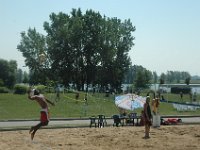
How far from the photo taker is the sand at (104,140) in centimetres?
1564

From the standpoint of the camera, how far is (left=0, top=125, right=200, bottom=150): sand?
51.3 ft

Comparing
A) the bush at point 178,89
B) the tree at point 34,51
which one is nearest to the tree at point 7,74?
the tree at point 34,51

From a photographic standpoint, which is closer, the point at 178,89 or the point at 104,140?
the point at 104,140

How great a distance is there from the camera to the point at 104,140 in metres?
17.4

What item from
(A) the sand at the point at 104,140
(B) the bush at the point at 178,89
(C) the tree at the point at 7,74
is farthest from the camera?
(B) the bush at the point at 178,89


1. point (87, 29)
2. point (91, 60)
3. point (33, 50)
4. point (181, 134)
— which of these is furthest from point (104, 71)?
point (181, 134)

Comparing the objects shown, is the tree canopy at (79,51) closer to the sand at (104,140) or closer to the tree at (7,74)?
the tree at (7,74)

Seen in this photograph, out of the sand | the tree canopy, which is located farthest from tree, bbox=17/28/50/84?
the sand

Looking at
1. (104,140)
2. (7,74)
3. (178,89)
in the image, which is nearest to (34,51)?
(7,74)

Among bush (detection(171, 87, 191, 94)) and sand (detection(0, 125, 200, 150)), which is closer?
sand (detection(0, 125, 200, 150))

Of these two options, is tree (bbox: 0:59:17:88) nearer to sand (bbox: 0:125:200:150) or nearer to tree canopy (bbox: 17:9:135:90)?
tree canopy (bbox: 17:9:135:90)

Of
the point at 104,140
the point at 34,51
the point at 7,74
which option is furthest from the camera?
the point at 34,51

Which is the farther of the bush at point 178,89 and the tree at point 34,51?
the bush at point 178,89

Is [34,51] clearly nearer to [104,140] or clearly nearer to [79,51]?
[79,51]
